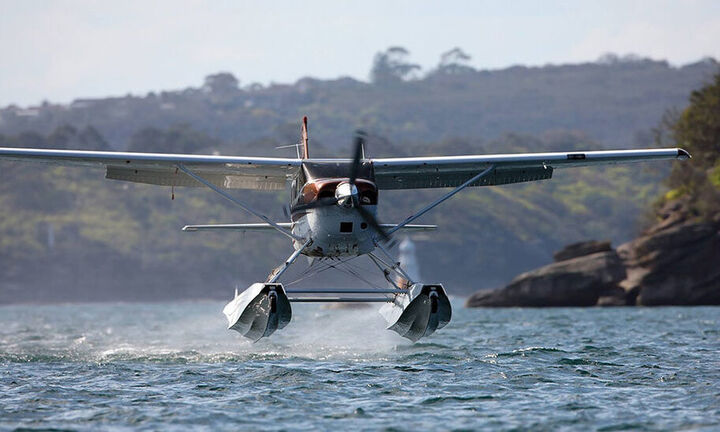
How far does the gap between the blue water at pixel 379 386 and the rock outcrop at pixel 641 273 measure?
19881 millimetres

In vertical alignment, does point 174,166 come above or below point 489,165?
above

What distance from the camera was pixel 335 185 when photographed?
16.3 metres

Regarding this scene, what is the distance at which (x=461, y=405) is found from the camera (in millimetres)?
11312

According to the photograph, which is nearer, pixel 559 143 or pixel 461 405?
pixel 461 405

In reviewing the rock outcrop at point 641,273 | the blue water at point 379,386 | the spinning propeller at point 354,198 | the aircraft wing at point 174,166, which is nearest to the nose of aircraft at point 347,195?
the spinning propeller at point 354,198

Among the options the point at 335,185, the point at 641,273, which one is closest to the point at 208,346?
the point at 335,185

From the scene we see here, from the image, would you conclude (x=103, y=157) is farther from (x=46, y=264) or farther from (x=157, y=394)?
(x=46, y=264)

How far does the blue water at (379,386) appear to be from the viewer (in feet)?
34.6

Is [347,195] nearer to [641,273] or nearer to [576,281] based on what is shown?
[641,273]

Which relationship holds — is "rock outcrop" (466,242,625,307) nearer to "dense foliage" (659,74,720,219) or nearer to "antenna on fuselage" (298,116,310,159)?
"dense foliage" (659,74,720,219)

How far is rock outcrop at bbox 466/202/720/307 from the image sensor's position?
39.5 m

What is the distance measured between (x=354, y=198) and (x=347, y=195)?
0.38 ft

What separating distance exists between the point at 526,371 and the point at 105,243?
102479 mm

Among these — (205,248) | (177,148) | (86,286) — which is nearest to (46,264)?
(86,286)
